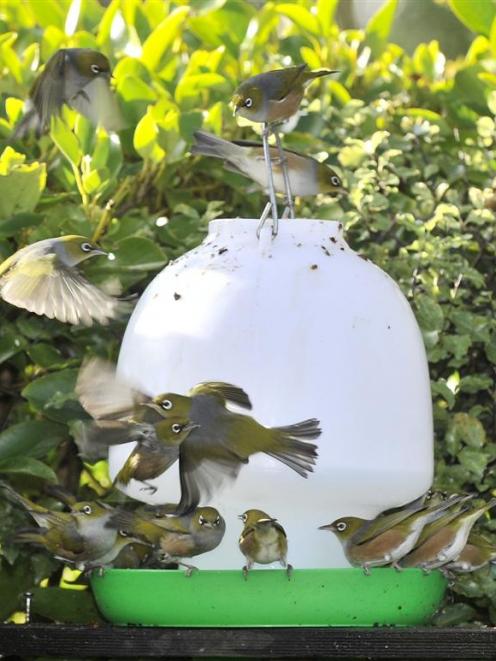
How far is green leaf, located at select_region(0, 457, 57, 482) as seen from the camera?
3062 mm

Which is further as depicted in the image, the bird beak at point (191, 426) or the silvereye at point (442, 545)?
the silvereye at point (442, 545)

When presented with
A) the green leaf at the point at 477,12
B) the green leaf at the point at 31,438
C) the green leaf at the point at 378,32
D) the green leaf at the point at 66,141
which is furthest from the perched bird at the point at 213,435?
the green leaf at the point at 378,32

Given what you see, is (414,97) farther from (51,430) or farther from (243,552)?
(243,552)

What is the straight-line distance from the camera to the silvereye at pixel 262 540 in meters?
2.32

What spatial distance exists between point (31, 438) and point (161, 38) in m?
1.13

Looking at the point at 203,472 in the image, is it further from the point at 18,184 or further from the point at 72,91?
the point at 72,91

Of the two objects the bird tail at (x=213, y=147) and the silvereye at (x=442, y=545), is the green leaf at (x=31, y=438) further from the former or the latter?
the silvereye at (x=442, y=545)

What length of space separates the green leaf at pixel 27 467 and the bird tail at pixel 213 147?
783mm

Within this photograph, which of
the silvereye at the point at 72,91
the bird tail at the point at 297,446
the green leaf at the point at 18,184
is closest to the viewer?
the bird tail at the point at 297,446

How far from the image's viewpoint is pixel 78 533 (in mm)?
2723

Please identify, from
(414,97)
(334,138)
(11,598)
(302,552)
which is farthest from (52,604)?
(414,97)

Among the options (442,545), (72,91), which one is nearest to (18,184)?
(72,91)

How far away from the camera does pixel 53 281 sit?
291cm

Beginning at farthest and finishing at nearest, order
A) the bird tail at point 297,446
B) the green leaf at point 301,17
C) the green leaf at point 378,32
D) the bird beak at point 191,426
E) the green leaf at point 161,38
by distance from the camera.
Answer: the green leaf at point 378,32 → the green leaf at point 301,17 → the green leaf at point 161,38 → the bird beak at point 191,426 → the bird tail at point 297,446
